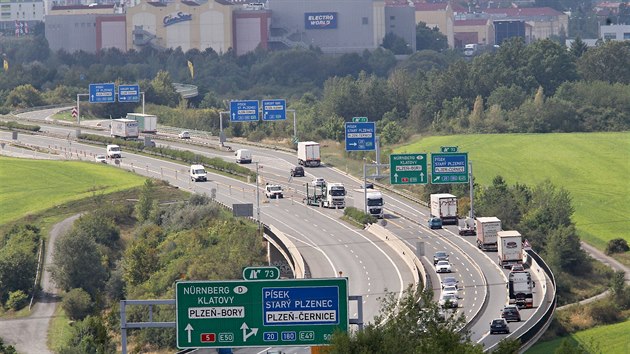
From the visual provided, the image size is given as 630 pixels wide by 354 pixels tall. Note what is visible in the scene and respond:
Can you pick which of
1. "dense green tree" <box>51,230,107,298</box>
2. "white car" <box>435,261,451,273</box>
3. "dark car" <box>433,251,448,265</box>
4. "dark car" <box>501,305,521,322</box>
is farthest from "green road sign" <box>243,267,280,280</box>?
"dense green tree" <box>51,230,107,298</box>

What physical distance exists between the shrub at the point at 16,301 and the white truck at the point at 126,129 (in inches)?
2540

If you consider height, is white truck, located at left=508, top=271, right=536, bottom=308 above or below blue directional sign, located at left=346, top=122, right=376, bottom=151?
below

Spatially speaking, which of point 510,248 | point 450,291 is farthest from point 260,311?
point 510,248

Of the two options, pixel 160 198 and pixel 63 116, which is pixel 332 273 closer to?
pixel 160 198

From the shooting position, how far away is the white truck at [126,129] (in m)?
165

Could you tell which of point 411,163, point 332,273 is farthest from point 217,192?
point 332,273

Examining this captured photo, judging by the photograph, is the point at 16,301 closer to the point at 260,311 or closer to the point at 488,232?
the point at 488,232

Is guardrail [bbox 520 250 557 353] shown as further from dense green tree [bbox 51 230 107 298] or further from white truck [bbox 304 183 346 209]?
white truck [bbox 304 183 346 209]

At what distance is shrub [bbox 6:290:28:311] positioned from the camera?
101 m

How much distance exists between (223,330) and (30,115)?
482 ft

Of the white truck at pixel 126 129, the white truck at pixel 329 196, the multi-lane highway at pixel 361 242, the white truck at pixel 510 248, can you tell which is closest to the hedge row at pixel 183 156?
the white truck at pixel 126 129

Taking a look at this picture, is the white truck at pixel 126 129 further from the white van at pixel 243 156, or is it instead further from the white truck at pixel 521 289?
the white truck at pixel 521 289

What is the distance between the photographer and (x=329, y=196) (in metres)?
124

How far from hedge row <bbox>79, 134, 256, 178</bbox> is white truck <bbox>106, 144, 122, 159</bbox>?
15.6 ft
